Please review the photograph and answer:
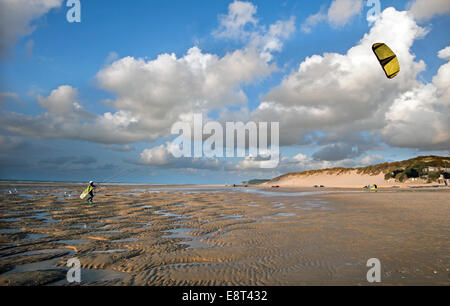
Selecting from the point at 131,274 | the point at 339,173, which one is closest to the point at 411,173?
the point at 339,173

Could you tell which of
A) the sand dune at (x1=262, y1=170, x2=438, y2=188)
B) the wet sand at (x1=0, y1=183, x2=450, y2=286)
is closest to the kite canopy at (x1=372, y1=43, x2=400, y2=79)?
the wet sand at (x1=0, y1=183, x2=450, y2=286)

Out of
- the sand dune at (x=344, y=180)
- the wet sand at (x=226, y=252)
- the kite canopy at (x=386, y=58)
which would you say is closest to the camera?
the wet sand at (x=226, y=252)

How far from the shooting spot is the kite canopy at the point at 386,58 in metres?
13.9

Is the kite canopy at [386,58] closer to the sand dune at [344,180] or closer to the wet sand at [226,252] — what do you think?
the wet sand at [226,252]

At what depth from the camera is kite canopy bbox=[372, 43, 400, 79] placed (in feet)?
45.6

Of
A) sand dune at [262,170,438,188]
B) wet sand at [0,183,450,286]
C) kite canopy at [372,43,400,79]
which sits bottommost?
sand dune at [262,170,438,188]

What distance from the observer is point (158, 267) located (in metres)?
5.54

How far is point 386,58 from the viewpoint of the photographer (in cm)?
1395

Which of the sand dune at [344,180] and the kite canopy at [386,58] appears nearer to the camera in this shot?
the kite canopy at [386,58]

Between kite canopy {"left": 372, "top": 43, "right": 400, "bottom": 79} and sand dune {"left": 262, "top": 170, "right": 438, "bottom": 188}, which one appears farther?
sand dune {"left": 262, "top": 170, "right": 438, "bottom": 188}

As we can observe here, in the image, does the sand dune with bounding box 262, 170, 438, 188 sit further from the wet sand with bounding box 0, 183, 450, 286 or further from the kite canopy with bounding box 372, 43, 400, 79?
the wet sand with bounding box 0, 183, 450, 286

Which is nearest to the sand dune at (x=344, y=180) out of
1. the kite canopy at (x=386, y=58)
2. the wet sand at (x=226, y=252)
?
the kite canopy at (x=386, y=58)
